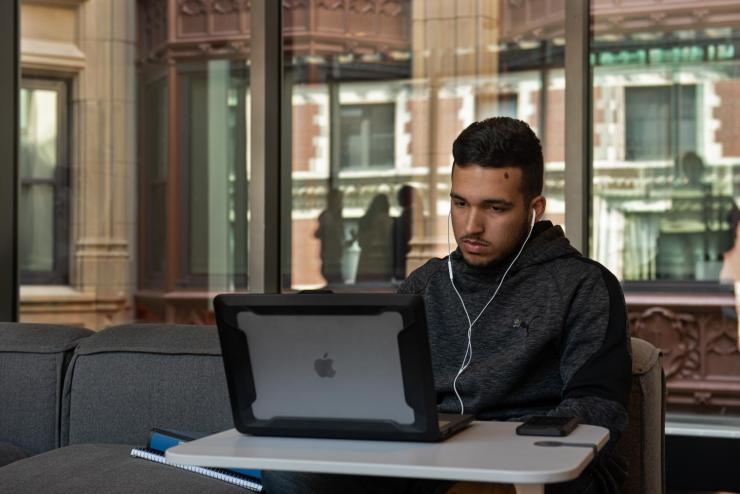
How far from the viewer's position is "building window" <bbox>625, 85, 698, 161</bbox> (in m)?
5.86

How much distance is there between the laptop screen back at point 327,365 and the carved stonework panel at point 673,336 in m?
4.18

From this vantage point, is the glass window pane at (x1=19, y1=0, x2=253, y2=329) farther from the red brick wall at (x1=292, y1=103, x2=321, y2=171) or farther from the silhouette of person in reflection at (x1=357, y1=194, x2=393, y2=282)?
the silhouette of person in reflection at (x1=357, y1=194, x2=393, y2=282)

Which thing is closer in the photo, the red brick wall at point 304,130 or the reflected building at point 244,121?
the reflected building at point 244,121

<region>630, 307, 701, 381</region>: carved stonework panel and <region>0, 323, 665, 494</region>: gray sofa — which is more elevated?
<region>0, 323, 665, 494</region>: gray sofa

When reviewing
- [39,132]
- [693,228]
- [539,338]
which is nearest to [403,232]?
[693,228]

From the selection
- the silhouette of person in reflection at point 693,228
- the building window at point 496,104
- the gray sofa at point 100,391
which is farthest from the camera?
the building window at point 496,104

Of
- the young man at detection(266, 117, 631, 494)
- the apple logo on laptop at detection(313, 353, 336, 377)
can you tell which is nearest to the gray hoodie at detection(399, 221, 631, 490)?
the young man at detection(266, 117, 631, 494)

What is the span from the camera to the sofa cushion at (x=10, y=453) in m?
2.67

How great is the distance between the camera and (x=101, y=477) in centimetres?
222

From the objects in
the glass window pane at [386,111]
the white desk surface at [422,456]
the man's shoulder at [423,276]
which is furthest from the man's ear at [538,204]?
the glass window pane at [386,111]

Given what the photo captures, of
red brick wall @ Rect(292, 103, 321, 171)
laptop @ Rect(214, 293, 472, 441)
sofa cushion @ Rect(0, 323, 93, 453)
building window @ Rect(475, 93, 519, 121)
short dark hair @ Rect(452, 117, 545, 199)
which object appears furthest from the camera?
red brick wall @ Rect(292, 103, 321, 171)

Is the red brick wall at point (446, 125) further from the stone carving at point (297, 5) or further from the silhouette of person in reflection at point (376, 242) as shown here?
the stone carving at point (297, 5)

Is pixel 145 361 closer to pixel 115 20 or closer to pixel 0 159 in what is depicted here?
pixel 0 159

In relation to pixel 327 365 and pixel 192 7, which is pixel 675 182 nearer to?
pixel 192 7
